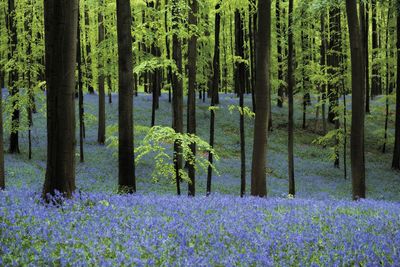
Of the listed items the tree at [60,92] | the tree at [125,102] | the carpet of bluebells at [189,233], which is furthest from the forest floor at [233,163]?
the carpet of bluebells at [189,233]

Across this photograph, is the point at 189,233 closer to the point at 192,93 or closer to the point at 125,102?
the point at 125,102

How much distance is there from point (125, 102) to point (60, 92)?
3.87 meters

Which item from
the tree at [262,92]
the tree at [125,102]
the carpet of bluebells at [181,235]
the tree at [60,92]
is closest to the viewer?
the carpet of bluebells at [181,235]

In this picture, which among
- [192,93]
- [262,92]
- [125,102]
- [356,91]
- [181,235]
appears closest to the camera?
[181,235]

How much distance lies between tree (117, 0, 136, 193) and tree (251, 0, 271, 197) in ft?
12.9

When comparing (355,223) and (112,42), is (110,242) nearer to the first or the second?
(355,223)

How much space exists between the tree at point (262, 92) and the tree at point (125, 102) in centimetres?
394

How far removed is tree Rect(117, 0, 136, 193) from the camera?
11.4 meters

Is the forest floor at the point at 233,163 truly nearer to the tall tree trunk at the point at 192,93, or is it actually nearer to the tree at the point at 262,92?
the tall tree trunk at the point at 192,93

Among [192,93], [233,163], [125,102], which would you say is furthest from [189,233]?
[233,163]

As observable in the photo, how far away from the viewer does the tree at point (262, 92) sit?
12625mm

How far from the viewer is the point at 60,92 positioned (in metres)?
7.65

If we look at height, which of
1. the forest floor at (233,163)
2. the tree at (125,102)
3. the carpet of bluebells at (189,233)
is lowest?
the forest floor at (233,163)

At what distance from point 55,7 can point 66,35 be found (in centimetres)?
53
